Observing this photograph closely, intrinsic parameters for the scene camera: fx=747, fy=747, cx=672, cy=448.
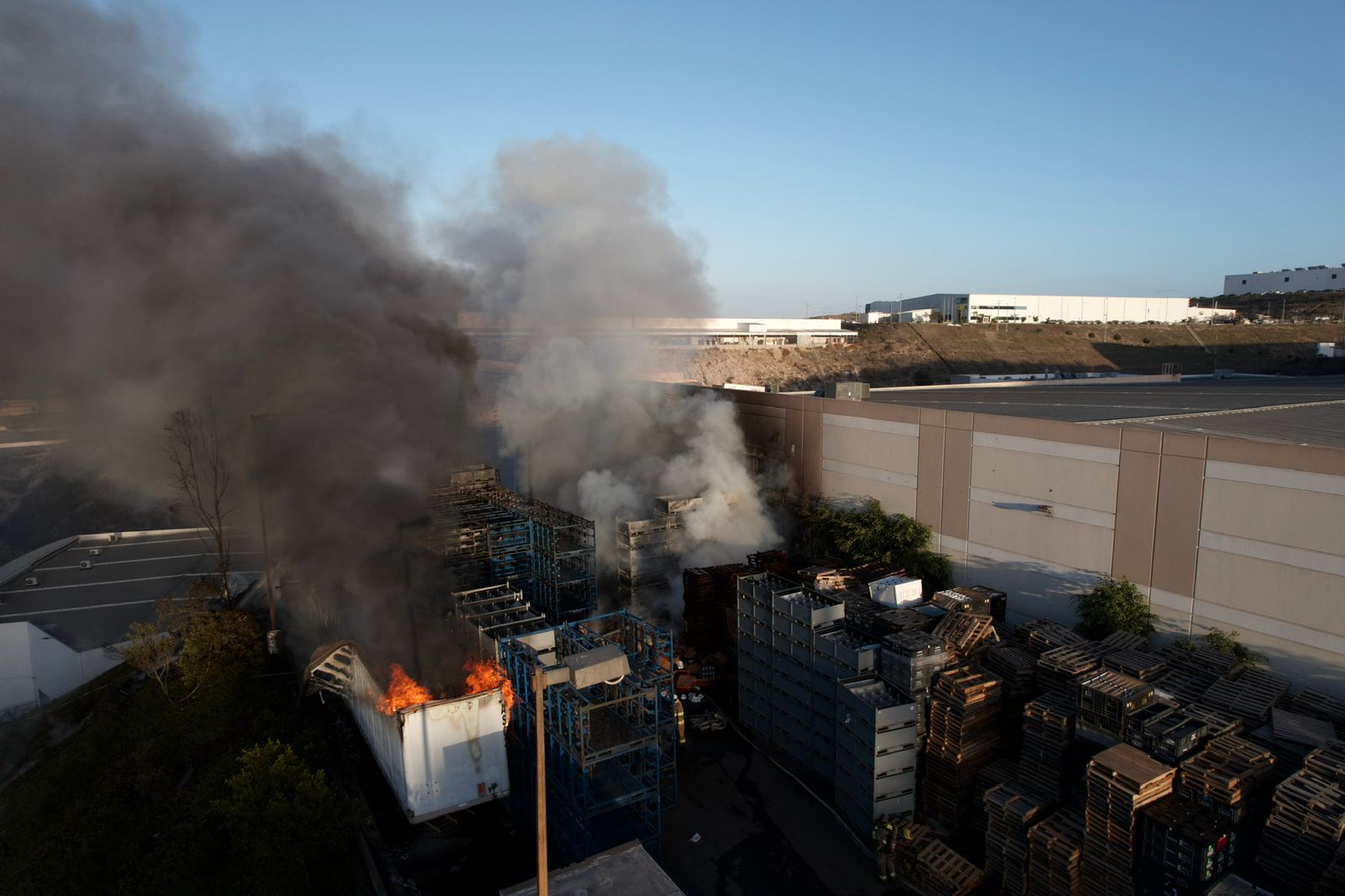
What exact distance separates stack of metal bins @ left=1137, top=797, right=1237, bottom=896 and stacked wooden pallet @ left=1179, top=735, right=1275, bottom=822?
0.42 feet

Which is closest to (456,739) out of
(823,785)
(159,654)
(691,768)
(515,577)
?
(691,768)

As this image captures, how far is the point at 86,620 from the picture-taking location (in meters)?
17.6

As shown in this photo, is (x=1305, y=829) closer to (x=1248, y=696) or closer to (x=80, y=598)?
(x=1248, y=696)

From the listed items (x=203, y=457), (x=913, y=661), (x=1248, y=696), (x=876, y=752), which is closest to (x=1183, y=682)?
(x=1248, y=696)

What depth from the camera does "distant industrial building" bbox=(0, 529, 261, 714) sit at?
15820 millimetres

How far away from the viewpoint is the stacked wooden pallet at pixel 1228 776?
731 centimetres

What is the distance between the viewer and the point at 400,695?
9.77 m

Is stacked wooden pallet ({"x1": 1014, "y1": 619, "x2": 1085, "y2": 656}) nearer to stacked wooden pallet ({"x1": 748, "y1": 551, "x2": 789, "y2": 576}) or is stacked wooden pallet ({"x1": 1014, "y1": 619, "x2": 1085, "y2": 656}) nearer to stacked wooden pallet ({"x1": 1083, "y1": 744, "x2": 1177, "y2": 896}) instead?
stacked wooden pallet ({"x1": 1083, "y1": 744, "x2": 1177, "y2": 896})

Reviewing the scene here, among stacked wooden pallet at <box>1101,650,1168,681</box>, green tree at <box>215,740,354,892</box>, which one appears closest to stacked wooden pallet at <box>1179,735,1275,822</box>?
stacked wooden pallet at <box>1101,650,1168,681</box>

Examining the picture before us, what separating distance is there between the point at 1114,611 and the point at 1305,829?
5643mm

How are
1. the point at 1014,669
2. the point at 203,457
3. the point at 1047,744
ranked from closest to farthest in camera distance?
1. the point at 1047,744
2. the point at 1014,669
3. the point at 203,457

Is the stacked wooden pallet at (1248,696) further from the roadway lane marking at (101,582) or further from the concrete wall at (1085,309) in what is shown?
the concrete wall at (1085,309)

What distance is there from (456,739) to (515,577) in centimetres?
676

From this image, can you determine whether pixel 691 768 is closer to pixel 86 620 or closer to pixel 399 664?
pixel 399 664
